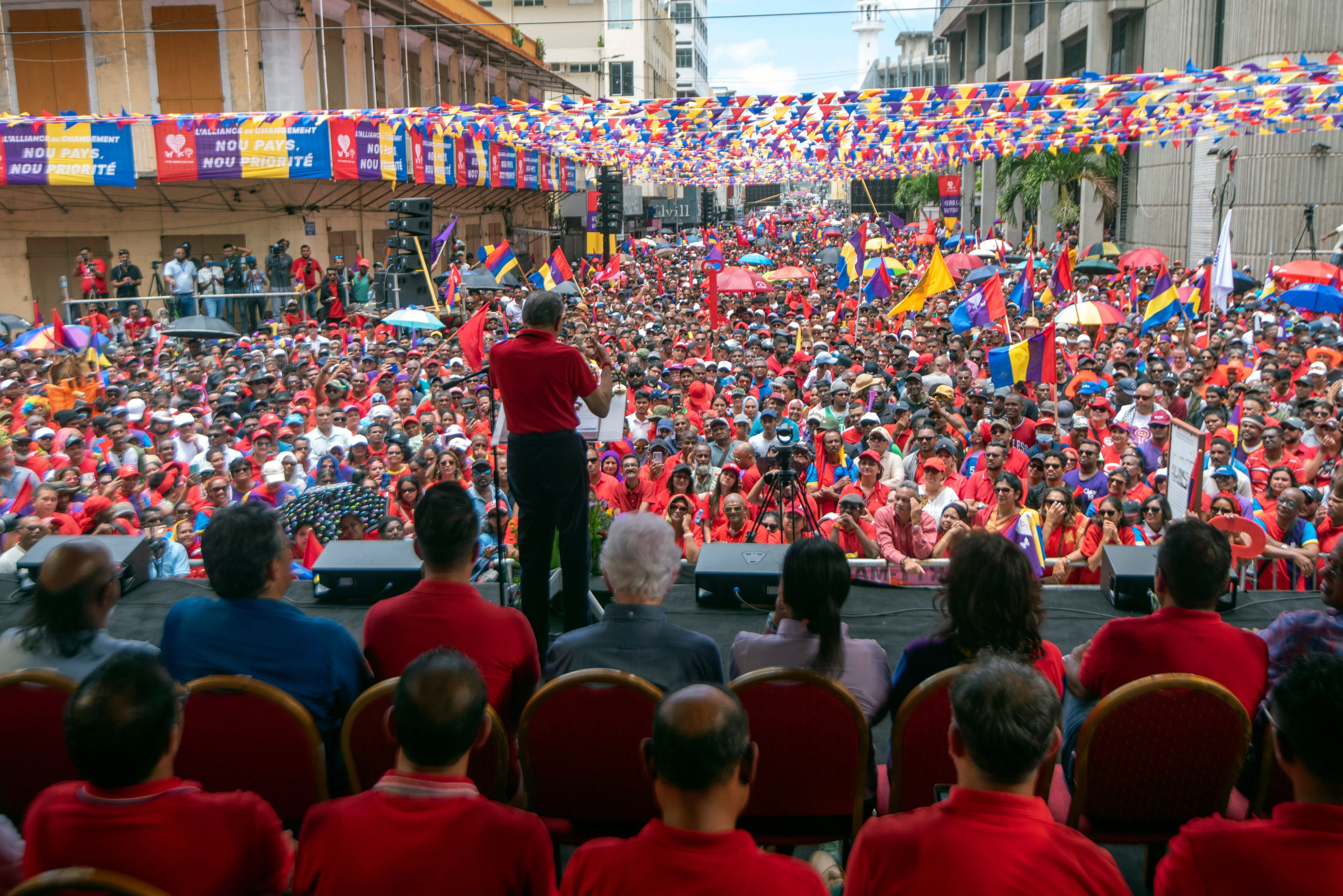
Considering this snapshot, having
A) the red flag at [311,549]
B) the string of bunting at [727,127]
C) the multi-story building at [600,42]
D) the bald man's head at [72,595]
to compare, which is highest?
the multi-story building at [600,42]

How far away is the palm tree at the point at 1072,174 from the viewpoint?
2947 cm

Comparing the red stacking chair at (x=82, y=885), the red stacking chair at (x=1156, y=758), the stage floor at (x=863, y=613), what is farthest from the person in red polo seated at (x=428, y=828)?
the stage floor at (x=863, y=613)

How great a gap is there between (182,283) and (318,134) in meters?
4.34

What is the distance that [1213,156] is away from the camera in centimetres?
2364

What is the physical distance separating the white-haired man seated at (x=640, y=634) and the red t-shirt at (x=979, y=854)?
99 centimetres

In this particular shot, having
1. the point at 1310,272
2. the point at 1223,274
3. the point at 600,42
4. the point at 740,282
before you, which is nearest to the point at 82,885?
the point at 1223,274

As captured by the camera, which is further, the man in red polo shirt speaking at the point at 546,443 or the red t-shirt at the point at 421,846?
the man in red polo shirt speaking at the point at 546,443

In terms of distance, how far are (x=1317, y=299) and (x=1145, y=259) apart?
25.4ft

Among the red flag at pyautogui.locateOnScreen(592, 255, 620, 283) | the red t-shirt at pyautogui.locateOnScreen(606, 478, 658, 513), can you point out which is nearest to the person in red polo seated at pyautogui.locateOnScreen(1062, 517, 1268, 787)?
the red t-shirt at pyautogui.locateOnScreen(606, 478, 658, 513)

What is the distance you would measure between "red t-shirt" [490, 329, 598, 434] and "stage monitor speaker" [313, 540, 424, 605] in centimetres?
128

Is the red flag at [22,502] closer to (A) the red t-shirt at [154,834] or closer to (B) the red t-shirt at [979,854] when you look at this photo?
(A) the red t-shirt at [154,834]

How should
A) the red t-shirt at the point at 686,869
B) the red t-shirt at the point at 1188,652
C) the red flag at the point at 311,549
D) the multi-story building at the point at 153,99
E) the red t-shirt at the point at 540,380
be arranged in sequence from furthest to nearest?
the multi-story building at the point at 153,99, the red flag at the point at 311,549, the red t-shirt at the point at 540,380, the red t-shirt at the point at 1188,652, the red t-shirt at the point at 686,869

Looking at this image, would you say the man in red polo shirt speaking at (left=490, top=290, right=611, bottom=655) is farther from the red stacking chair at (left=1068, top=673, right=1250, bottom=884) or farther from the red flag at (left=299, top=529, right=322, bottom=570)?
the red flag at (left=299, top=529, right=322, bottom=570)

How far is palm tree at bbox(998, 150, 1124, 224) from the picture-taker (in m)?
29.5
